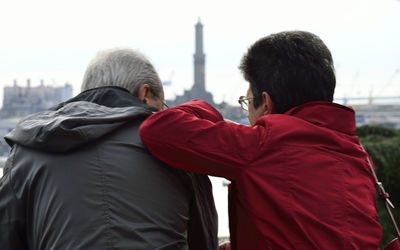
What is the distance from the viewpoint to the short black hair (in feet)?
3.53

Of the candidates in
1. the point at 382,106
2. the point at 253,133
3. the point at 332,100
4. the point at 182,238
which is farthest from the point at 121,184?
the point at 382,106

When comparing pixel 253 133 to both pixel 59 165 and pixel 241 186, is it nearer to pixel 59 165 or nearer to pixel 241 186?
pixel 241 186

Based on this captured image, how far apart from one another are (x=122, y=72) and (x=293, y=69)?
1.47 feet

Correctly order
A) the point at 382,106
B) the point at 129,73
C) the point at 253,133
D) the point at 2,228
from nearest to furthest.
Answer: the point at 253,133, the point at 2,228, the point at 129,73, the point at 382,106

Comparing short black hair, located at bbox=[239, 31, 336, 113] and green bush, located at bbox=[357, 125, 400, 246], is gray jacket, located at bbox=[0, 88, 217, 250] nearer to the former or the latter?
short black hair, located at bbox=[239, 31, 336, 113]

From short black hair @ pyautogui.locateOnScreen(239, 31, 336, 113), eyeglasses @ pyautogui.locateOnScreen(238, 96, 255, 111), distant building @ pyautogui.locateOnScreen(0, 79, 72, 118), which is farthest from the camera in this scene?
distant building @ pyautogui.locateOnScreen(0, 79, 72, 118)

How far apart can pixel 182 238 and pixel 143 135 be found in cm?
29

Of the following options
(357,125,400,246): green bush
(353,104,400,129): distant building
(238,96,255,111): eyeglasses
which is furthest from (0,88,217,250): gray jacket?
(353,104,400,129): distant building

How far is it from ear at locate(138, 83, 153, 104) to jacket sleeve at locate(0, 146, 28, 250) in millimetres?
360

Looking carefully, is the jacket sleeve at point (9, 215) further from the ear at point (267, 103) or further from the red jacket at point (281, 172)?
the ear at point (267, 103)

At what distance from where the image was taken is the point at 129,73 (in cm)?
121

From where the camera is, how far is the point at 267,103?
112cm

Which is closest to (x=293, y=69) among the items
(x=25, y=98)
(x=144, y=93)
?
(x=144, y=93)

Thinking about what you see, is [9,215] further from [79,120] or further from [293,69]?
[293,69]
